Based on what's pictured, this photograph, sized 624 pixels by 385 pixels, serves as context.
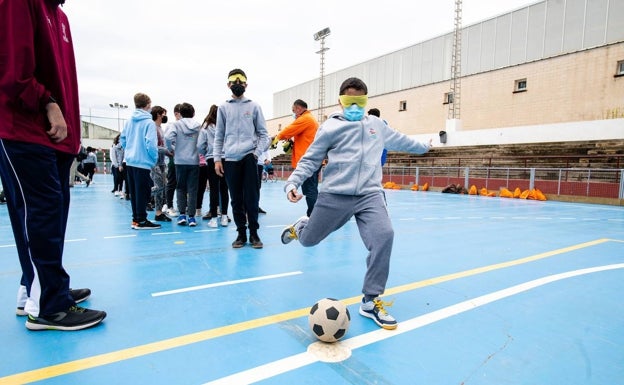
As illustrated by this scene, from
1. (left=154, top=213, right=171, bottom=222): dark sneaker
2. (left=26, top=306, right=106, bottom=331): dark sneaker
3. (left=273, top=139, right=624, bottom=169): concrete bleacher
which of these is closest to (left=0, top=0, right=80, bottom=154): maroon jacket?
(left=26, top=306, right=106, bottom=331): dark sneaker

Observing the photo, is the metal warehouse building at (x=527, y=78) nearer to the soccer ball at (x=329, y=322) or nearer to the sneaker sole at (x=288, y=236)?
the sneaker sole at (x=288, y=236)

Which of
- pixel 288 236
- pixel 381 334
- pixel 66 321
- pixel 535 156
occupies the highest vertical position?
pixel 535 156

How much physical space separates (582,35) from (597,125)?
5.31 metres

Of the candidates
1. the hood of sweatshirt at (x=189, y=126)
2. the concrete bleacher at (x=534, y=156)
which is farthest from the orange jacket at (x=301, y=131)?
the concrete bleacher at (x=534, y=156)

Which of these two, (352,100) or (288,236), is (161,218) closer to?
(288,236)

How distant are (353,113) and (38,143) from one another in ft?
6.32

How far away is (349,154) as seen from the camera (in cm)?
257

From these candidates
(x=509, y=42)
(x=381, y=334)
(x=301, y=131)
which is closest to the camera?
(x=381, y=334)

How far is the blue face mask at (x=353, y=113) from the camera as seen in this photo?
2.57 meters

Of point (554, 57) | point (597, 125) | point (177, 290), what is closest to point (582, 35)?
point (554, 57)

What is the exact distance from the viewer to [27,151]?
1874mm

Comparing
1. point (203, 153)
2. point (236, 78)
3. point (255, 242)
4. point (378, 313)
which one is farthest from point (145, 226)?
point (378, 313)

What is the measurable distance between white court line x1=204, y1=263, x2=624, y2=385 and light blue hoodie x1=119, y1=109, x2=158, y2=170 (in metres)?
4.11

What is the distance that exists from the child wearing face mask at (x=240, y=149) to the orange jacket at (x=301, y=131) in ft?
4.08
